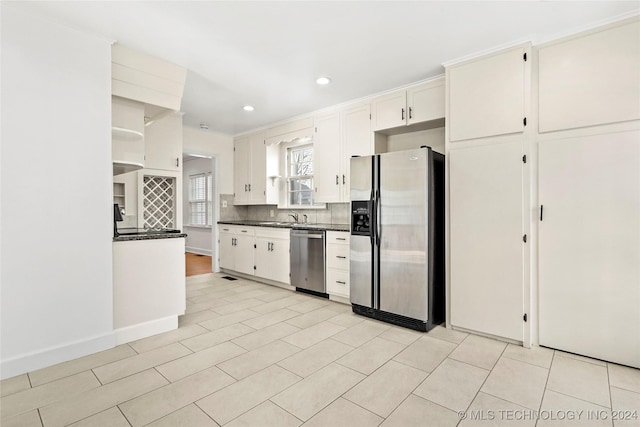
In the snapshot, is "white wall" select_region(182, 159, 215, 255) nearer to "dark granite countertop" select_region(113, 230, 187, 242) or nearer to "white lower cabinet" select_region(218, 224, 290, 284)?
"white lower cabinet" select_region(218, 224, 290, 284)

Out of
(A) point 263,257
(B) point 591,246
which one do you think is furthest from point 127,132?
(B) point 591,246

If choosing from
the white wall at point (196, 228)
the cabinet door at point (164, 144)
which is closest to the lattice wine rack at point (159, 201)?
the cabinet door at point (164, 144)

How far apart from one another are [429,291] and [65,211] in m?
3.02

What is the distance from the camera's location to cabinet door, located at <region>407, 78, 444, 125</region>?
10.4 feet

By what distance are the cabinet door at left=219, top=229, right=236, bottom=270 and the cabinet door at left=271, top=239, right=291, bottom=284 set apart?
41.2 inches

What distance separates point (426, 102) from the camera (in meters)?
3.27

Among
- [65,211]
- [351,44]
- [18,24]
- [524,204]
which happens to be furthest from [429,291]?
[18,24]

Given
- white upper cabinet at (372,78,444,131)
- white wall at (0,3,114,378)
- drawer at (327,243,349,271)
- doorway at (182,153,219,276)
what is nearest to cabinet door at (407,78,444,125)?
white upper cabinet at (372,78,444,131)

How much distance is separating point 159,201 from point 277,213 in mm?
1893

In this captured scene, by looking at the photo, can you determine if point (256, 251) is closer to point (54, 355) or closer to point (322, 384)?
point (54, 355)

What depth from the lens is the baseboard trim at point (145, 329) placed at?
102 inches

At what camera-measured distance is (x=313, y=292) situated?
4.12 meters

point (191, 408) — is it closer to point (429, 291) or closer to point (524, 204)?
point (429, 291)

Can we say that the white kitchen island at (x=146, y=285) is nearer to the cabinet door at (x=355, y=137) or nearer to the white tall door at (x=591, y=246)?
the cabinet door at (x=355, y=137)
